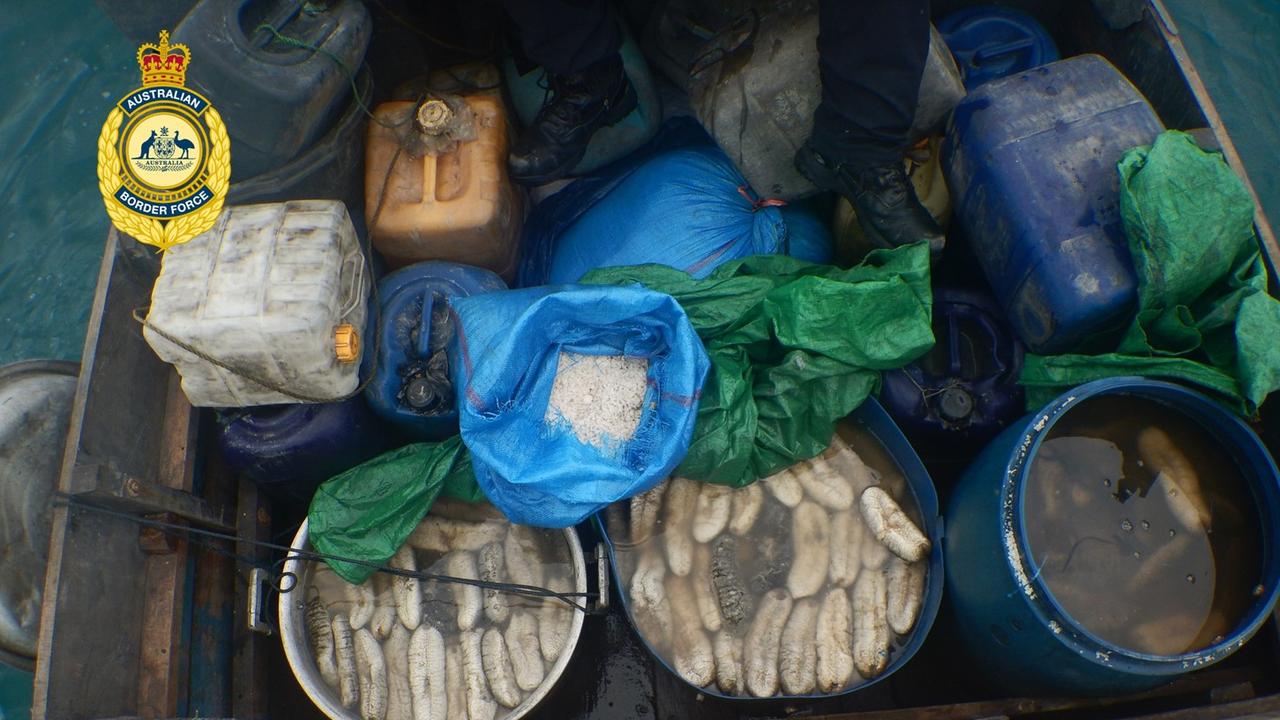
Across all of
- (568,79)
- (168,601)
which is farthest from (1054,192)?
(168,601)

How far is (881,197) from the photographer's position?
108 inches

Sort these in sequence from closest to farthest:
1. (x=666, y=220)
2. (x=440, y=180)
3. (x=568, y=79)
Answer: (x=568, y=79)
(x=440, y=180)
(x=666, y=220)

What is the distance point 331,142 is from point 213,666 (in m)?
1.94

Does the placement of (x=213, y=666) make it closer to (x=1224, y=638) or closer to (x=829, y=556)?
(x=829, y=556)

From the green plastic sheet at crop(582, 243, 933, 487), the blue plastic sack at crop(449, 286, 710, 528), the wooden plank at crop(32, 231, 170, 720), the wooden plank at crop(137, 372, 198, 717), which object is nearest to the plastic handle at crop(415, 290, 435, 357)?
the blue plastic sack at crop(449, 286, 710, 528)

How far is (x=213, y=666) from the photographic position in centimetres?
283

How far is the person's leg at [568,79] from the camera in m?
2.70

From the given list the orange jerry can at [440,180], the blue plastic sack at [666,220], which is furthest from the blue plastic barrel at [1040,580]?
the orange jerry can at [440,180]

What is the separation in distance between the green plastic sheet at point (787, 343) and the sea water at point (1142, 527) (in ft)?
1.91

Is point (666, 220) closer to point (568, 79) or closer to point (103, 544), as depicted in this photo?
point (568, 79)

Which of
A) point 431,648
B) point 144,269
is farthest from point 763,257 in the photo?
point 144,269

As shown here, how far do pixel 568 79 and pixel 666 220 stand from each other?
2.11ft

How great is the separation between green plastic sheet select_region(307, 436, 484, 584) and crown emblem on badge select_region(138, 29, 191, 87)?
1416 millimetres

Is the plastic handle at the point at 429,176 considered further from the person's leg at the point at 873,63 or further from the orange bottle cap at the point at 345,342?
the person's leg at the point at 873,63
